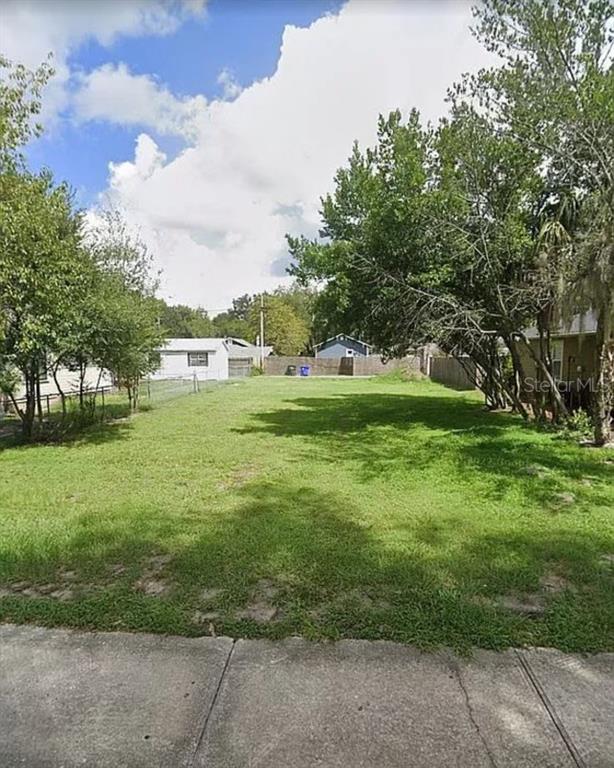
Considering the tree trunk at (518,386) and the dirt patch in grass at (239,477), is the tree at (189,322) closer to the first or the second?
the tree trunk at (518,386)

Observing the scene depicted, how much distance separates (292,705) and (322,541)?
1.90 meters

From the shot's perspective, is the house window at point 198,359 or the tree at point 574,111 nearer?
the tree at point 574,111

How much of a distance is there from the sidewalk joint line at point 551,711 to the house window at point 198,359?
29.9 metres

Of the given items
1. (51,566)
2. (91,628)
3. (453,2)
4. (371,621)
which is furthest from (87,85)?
(371,621)

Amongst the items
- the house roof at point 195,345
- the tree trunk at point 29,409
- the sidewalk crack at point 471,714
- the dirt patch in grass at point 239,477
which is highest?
the house roof at point 195,345

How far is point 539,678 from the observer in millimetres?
2254

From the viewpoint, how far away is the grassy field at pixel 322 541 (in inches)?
110

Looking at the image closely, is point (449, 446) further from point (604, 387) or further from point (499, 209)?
point (499, 209)

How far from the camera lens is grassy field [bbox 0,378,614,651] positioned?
279 centimetres

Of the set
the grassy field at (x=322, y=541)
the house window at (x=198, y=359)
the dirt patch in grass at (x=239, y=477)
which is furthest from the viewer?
the house window at (x=198, y=359)

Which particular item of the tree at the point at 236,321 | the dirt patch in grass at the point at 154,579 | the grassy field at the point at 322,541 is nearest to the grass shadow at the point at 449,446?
the grassy field at the point at 322,541

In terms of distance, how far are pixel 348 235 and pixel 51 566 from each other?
8.12 metres

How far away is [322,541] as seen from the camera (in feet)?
13.0

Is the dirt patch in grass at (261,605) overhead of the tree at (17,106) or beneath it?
beneath
